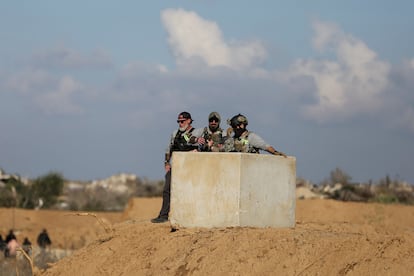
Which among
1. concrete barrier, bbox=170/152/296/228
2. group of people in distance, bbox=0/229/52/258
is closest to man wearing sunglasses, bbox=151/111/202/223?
concrete barrier, bbox=170/152/296/228

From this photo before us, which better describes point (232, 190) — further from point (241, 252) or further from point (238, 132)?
point (241, 252)

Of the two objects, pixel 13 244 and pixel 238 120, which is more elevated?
pixel 238 120

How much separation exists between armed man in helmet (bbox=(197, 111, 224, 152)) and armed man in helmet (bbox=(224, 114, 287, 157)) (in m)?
0.29

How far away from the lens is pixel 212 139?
1348 cm

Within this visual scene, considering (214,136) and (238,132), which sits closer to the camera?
(238,132)

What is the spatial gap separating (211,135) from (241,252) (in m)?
3.02

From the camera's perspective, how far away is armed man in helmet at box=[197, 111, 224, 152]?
13.4 meters

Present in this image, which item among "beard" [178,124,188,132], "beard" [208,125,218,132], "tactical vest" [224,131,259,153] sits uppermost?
"beard" [178,124,188,132]

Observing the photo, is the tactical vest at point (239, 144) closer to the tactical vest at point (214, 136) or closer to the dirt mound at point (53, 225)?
the tactical vest at point (214, 136)

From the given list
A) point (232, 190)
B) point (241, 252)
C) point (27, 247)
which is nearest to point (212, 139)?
point (232, 190)

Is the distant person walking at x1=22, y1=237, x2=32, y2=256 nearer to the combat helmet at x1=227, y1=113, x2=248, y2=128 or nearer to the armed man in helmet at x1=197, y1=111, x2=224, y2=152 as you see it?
the armed man in helmet at x1=197, y1=111, x2=224, y2=152

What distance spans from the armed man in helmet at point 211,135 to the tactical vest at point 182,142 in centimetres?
27

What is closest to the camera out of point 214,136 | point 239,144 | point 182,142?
point 239,144

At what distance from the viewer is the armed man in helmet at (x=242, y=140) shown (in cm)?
1302
